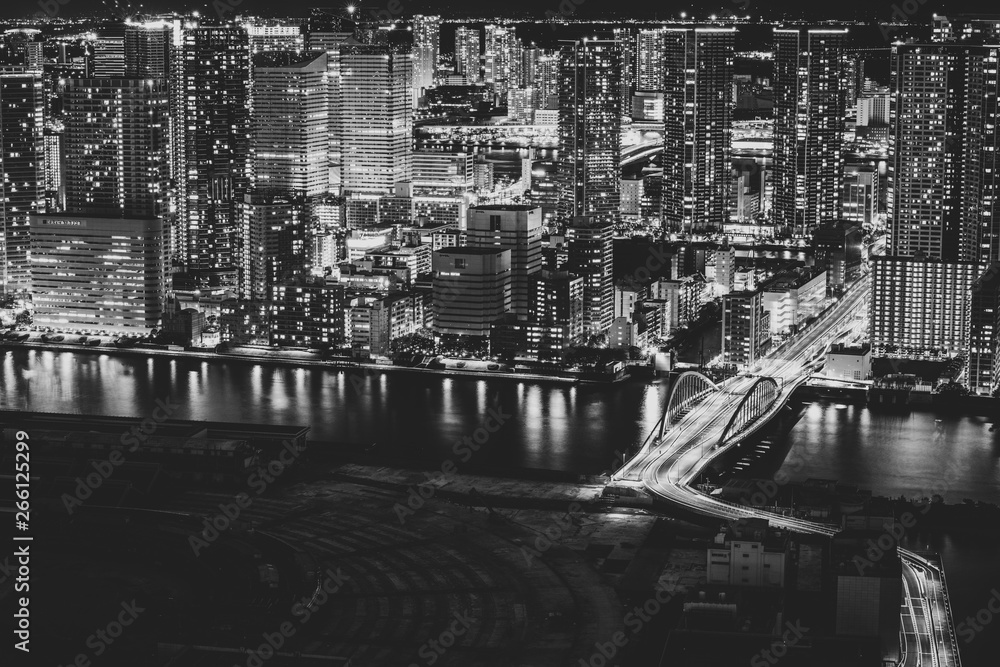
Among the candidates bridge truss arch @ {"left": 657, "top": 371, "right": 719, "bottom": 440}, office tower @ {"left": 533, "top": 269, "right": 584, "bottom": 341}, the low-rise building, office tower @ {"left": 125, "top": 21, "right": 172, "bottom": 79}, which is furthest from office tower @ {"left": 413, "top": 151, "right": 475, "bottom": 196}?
the low-rise building

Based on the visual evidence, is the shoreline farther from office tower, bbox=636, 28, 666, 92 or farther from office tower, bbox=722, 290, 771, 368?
office tower, bbox=636, 28, 666, 92

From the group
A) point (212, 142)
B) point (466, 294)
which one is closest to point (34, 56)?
point (212, 142)

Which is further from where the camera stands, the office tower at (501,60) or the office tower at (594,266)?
the office tower at (501,60)

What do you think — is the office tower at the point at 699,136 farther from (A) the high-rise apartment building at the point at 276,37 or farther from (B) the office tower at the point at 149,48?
(B) the office tower at the point at 149,48

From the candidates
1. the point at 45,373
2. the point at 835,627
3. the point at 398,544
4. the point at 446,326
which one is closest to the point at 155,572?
the point at 398,544

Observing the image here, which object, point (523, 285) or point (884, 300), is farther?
point (523, 285)

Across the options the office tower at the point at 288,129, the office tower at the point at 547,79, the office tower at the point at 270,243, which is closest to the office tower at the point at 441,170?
the office tower at the point at 288,129

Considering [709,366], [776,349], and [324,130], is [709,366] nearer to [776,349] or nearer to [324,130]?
[776,349]
